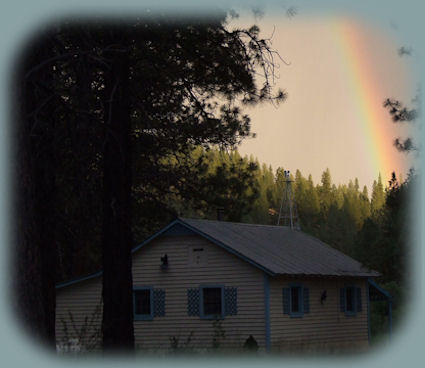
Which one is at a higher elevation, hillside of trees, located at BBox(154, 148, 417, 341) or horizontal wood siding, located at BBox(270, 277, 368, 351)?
hillside of trees, located at BBox(154, 148, 417, 341)

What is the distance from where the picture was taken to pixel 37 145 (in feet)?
50.8

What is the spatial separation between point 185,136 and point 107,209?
20.3 ft

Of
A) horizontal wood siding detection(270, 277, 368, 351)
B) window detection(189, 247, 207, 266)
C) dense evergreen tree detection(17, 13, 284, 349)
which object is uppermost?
dense evergreen tree detection(17, 13, 284, 349)

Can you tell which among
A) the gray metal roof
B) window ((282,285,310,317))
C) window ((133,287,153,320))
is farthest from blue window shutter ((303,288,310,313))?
window ((133,287,153,320))

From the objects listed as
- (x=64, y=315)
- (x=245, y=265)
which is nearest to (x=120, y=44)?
(x=245, y=265)

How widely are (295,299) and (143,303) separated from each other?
19.4 ft

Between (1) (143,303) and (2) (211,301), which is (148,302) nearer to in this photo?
(1) (143,303)

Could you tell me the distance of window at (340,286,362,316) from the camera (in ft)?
119

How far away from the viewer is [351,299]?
3741cm

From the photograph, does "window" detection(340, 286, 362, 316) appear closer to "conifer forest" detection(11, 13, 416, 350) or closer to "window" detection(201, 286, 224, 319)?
"window" detection(201, 286, 224, 319)

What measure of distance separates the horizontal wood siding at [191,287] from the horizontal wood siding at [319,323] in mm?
749

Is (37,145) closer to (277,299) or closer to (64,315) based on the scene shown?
(277,299)

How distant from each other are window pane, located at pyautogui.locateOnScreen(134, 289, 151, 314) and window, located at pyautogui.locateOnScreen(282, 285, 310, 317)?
211 inches

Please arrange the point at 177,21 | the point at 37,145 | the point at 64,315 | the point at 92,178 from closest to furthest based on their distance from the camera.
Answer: the point at 37,145 < the point at 177,21 < the point at 92,178 < the point at 64,315
